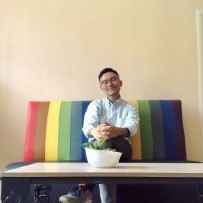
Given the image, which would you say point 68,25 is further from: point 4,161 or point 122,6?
point 4,161

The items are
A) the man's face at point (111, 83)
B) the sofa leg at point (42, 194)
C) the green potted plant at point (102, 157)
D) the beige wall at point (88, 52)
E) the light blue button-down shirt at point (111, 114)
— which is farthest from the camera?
the beige wall at point (88, 52)

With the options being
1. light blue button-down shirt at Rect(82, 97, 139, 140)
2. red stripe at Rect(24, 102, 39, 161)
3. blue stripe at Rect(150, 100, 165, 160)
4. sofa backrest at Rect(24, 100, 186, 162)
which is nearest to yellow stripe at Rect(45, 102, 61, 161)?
sofa backrest at Rect(24, 100, 186, 162)

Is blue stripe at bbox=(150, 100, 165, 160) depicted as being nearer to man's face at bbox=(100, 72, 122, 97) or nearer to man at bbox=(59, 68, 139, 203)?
man at bbox=(59, 68, 139, 203)

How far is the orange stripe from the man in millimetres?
353

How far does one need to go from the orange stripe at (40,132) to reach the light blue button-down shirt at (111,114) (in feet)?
1.15

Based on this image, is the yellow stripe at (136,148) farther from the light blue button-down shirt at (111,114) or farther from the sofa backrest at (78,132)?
the light blue button-down shirt at (111,114)

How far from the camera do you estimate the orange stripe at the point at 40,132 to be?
85.7 inches

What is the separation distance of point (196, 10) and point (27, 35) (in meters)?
1.46

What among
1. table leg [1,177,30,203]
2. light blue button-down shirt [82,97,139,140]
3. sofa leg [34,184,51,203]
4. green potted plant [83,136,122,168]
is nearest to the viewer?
table leg [1,177,30,203]

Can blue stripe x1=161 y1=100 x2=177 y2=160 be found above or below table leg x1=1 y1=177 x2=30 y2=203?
above

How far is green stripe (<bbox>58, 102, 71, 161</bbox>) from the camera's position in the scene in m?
2.16

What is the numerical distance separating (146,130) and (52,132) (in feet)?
2.33

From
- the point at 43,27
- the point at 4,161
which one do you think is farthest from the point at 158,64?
the point at 4,161

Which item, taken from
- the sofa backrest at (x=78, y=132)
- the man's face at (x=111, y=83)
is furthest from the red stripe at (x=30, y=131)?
the man's face at (x=111, y=83)
